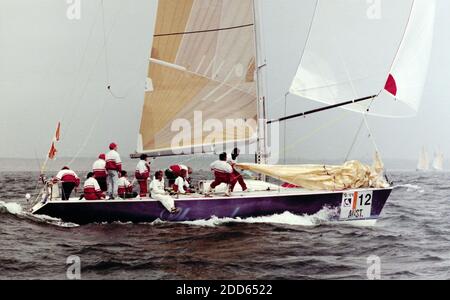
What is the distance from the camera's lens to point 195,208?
1370cm

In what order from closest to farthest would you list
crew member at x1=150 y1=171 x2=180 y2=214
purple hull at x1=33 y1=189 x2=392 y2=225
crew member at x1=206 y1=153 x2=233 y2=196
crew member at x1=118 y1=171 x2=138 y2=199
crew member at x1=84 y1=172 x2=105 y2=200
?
crew member at x1=150 y1=171 x2=180 y2=214 < purple hull at x1=33 y1=189 x2=392 y2=225 < crew member at x1=84 y1=172 x2=105 y2=200 < crew member at x1=206 y1=153 x2=233 y2=196 < crew member at x1=118 y1=171 x2=138 y2=199

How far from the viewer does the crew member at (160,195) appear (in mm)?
13539

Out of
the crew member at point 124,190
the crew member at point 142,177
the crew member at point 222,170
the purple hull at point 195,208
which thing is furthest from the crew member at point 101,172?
the crew member at point 222,170

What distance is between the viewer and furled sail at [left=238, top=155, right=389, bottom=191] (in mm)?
14219

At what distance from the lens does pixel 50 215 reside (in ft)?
46.1

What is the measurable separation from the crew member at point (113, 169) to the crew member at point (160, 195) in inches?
47.1

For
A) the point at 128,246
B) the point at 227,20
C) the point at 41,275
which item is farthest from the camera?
the point at 227,20

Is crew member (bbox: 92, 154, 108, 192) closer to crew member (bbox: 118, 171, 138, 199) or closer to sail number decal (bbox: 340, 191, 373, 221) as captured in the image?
crew member (bbox: 118, 171, 138, 199)

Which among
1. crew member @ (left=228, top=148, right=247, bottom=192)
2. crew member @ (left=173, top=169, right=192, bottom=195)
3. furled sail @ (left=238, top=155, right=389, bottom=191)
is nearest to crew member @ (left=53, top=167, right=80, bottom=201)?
crew member @ (left=173, top=169, right=192, bottom=195)

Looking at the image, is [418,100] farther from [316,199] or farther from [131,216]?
[131,216]

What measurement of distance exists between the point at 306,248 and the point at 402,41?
20.4 feet

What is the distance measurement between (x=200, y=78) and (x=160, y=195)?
424 centimetres

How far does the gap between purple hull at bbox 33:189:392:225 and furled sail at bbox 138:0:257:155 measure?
2.62m

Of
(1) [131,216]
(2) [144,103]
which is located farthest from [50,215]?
(2) [144,103]
